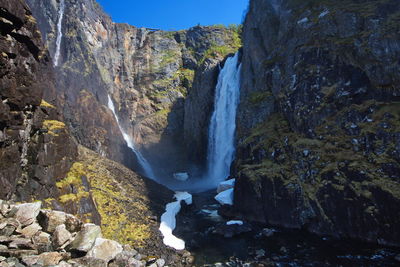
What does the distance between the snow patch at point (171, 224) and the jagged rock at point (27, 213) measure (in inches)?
666

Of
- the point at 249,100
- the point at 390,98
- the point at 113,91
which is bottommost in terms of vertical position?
the point at 390,98

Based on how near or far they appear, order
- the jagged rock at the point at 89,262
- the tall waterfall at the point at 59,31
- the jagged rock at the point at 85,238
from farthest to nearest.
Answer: the tall waterfall at the point at 59,31, the jagged rock at the point at 85,238, the jagged rock at the point at 89,262

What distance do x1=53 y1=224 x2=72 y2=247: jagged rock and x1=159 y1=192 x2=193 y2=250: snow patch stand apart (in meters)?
16.5

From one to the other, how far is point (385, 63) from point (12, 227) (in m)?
36.1

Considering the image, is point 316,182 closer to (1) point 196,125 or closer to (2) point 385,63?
(2) point 385,63

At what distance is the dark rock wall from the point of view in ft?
68.7

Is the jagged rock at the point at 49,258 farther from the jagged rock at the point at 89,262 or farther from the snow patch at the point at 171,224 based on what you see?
the snow patch at the point at 171,224

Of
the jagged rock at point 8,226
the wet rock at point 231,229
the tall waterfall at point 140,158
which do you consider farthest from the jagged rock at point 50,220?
the tall waterfall at point 140,158

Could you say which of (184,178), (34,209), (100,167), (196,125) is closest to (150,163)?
(184,178)

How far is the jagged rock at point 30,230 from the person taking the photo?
39.6 feet

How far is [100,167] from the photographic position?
41406 millimetres

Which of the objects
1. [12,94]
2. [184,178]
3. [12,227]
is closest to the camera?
[12,227]

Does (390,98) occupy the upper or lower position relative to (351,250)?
upper

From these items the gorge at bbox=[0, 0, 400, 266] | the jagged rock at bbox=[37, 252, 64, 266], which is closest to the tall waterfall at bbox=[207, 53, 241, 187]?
the gorge at bbox=[0, 0, 400, 266]
